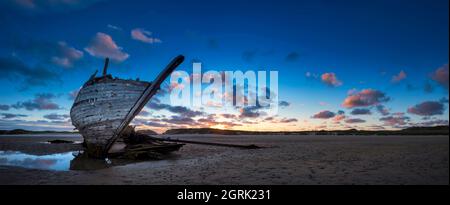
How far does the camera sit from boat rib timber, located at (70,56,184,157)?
14.8 meters

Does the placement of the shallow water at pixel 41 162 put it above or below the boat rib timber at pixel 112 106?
below

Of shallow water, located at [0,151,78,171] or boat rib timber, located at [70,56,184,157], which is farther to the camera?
boat rib timber, located at [70,56,184,157]

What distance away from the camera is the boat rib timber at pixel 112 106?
48.5 ft

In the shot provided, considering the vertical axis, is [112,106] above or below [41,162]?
above

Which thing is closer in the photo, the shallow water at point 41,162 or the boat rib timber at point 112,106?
the shallow water at point 41,162

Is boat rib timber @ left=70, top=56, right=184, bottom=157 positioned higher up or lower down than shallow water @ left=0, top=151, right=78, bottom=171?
higher up

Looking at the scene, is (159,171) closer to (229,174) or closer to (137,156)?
(229,174)

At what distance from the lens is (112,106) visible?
14867mm

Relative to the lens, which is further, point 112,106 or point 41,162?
point 112,106
